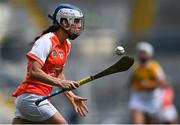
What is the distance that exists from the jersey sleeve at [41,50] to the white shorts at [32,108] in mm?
418

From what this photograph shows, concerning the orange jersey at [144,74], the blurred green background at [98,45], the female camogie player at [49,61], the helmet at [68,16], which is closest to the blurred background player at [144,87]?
the orange jersey at [144,74]

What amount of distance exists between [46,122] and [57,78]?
0.59 metres

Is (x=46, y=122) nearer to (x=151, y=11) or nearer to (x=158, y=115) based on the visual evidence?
(x=158, y=115)

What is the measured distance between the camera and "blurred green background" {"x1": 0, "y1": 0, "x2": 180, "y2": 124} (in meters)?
17.0

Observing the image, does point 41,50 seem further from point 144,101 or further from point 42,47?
point 144,101

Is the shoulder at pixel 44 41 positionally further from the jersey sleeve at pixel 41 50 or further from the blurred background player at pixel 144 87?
the blurred background player at pixel 144 87

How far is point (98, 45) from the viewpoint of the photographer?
24875 mm

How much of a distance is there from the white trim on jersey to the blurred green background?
7.13 meters

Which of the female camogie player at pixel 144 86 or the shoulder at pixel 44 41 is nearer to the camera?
the shoulder at pixel 44 41

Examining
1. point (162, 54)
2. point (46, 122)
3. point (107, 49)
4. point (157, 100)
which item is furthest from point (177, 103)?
point (46, 122)

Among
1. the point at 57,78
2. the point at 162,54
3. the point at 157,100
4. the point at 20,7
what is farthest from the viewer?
the point at 20,7

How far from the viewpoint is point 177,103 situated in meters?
18.0

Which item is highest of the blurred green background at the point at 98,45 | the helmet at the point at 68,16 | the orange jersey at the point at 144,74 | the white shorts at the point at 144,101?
the helmet at the point at 68,16

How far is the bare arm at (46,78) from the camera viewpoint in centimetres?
812
